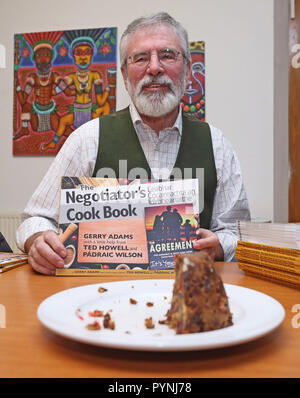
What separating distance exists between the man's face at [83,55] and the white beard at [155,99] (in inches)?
61.7

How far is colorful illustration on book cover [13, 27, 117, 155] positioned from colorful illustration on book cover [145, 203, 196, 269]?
2143mm

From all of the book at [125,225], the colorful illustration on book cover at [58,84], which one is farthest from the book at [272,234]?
the colorful illustration on book cover at [58,84]

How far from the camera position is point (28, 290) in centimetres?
78

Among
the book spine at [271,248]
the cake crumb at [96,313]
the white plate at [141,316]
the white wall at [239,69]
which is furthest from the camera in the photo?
the white wall at [239,69]

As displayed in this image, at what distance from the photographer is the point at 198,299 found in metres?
0.50

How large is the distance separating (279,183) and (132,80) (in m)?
1.56

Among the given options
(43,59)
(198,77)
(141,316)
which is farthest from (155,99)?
(43,59)

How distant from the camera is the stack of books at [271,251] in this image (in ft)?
2.56

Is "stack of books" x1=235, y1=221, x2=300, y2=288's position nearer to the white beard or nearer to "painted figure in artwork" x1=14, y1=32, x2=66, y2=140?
the white beard

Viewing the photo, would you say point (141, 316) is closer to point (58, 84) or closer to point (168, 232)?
point (168, 232)

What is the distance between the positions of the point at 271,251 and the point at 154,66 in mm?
946

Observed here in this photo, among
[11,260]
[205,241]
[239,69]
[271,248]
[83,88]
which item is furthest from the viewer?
[83,88]

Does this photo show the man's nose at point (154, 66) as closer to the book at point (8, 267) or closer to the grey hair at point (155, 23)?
the grey hair at point (155, 23)

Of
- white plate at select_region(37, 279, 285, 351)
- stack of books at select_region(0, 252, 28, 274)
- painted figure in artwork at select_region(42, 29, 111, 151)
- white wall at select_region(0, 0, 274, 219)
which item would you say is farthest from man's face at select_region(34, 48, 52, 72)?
white plate at select_region(37, 279, 285, 351)
